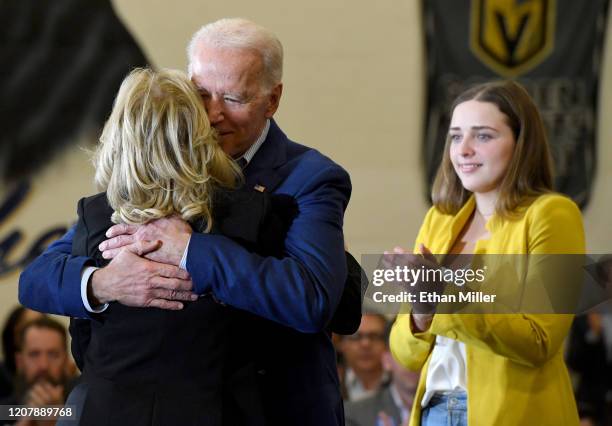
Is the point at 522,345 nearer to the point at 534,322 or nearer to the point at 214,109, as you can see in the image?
the point at 534,322

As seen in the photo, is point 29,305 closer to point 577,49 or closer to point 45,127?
point 45,127

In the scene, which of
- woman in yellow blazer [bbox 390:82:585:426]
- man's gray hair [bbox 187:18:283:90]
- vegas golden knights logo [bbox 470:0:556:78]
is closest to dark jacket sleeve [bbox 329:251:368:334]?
woman in yellow blazer [bbox 390:82:585:426]

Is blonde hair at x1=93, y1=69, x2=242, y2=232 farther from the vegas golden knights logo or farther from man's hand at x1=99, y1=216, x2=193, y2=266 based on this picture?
the vegas golden knights logo

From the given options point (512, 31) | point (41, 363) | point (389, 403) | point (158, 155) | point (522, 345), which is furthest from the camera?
point (512, 31)

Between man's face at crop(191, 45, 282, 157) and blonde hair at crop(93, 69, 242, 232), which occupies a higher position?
man's face at crop(191, 45, 282, 157)

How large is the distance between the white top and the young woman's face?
0.43 metres

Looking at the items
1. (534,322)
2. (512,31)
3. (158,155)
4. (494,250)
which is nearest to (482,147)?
(494,250)

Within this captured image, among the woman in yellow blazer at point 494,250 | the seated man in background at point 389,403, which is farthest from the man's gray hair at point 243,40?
the seated man in background at point 389,403

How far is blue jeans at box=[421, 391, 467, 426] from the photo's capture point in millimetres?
2354

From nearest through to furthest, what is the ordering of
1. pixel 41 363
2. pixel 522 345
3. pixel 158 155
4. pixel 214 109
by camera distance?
pixel 158 155 < pixel 214 109 < pixel 522 345 < pixel 41 363

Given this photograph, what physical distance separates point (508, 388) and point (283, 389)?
65 centimetres

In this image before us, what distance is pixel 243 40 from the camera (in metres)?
1.97

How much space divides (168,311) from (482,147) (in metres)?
1.10

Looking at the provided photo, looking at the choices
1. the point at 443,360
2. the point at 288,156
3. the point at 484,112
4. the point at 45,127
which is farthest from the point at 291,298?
the point at 45,127
